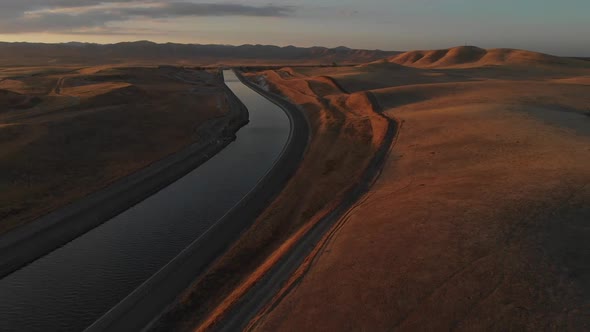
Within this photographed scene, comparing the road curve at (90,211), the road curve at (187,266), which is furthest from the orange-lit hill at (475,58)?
the road curve at (187,266)

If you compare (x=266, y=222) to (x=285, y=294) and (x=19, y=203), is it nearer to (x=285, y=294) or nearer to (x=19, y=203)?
(x=285, y=294)

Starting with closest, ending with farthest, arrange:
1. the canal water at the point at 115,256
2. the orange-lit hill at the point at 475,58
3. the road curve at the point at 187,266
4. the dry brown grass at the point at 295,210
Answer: the road curve at the point at 187,266 → the dry brown grass at the point at 295,210 → the canal water at the point at 115,256 → the orange-lit hill at the point at 475,58

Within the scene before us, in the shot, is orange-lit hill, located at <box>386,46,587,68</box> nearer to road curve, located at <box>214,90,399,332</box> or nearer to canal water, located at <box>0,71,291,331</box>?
canal water, located at <box>0,71,291,331</box>

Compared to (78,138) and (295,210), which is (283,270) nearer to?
(295,210)

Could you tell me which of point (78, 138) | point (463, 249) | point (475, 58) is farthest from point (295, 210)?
point (475, 58)

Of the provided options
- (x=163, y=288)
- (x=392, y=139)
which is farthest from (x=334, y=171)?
(x=163, y=288)

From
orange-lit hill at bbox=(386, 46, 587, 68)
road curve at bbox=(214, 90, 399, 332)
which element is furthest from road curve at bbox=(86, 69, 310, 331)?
orange-lit hill at bbox=(386, 46, 587, 68)

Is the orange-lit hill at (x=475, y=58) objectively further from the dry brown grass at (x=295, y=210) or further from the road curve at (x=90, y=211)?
the road curve at (x=90, y=211)
